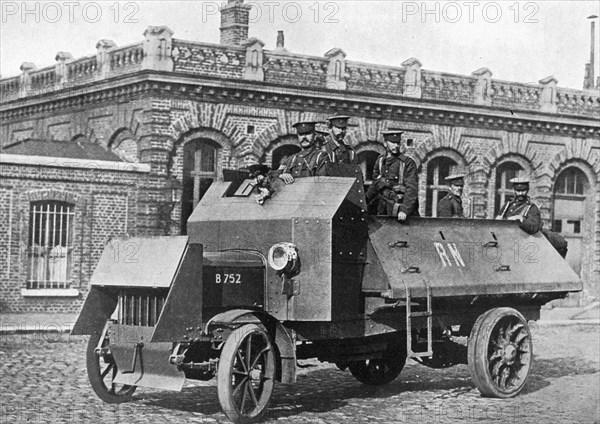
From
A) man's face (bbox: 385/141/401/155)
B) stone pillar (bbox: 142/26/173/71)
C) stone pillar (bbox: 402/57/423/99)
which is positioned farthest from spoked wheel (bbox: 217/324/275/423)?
stone pillar (bbox: 402/57/423/99)

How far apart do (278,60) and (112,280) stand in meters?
14.8

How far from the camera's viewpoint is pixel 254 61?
2258 cm

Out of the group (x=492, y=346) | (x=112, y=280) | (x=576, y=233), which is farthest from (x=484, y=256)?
(x=576, y=233)

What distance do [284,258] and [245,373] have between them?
1129 millimetres

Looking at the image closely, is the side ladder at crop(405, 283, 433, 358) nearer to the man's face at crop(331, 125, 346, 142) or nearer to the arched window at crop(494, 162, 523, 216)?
the man's face at crop(331, 125, 346, 142)

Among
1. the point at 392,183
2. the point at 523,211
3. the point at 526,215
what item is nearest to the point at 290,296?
the point at 392,183

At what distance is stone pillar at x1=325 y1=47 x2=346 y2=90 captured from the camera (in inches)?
934

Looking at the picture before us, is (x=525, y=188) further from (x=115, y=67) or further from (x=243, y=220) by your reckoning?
(x=115, y=67)

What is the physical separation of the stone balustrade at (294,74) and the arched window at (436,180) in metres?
1.61

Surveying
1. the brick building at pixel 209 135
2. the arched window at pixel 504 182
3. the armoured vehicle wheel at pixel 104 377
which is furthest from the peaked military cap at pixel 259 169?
the arched window at pixel 504 182

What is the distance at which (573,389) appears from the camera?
36.8 ft

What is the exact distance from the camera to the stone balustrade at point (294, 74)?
861 inches

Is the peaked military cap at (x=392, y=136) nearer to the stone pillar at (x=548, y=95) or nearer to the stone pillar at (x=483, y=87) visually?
the stone pillar at (x=483, y=87)

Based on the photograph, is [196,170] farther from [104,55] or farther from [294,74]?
[104,55]
